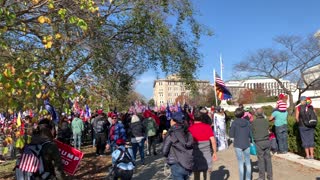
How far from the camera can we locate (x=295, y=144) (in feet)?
45.5

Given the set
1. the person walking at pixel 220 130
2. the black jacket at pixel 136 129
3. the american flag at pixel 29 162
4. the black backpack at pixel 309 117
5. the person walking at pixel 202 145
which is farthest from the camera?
the person walking at pixel 220 130

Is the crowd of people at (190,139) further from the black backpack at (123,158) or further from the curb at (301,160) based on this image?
the curb at (301,160)

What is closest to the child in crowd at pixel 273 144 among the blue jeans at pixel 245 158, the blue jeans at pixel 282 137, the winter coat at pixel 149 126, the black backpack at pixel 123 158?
the blue jeans at pixel 282 137

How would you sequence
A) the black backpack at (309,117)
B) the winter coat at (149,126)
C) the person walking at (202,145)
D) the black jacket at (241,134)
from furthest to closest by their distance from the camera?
the winter coat at (149,126) < the black backpack at (309,117) < the black jacket at (241,134) < the person walking at (202,145)

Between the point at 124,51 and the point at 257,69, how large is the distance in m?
30.2

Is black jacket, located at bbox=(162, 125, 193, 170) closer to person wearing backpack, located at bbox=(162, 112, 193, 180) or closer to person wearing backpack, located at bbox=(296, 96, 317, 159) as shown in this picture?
person wearing backpack, located at bbox=(162, 112, 193, 180)

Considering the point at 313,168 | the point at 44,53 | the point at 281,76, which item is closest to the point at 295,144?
the point at 313,168

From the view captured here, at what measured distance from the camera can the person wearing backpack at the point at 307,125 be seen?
1205 centimetres

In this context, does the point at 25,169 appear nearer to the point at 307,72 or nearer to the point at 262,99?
the point at 307,72

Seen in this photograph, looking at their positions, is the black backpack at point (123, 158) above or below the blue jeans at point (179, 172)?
above

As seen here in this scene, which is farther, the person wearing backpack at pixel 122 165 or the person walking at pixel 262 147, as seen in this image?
the person walking at pixel 262 147

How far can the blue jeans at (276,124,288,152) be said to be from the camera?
547 inches

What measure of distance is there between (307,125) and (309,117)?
234 mm

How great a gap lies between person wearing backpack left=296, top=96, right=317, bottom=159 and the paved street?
64 cm
